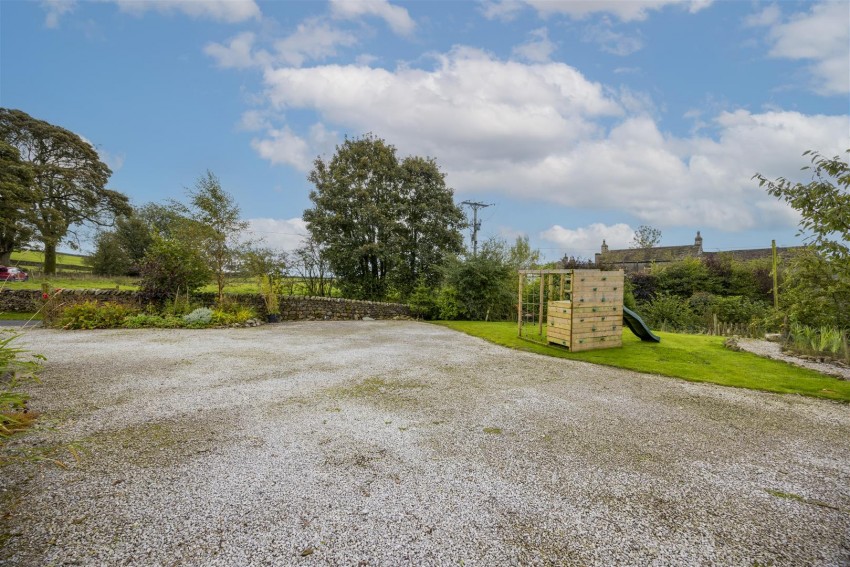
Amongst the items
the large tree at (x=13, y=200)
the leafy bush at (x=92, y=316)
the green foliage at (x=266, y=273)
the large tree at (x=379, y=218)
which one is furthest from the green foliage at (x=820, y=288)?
the large tree at (x=13, y=200)

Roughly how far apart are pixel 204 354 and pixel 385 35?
8.34m

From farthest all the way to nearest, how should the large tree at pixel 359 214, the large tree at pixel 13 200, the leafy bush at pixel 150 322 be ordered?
the large tree at pixel 13 200
the large tree at pixel 359 214
the leafy bush at pixel 150 322

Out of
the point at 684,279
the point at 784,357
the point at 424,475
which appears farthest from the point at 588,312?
the point at 684,279

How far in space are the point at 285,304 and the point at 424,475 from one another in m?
11.2

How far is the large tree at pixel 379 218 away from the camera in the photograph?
1492 centimetres

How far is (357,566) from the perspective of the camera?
1759 millimetres

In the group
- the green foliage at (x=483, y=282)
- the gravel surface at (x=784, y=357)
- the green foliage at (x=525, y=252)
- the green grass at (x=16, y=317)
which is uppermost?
the green foliage at (x=525, y=252)

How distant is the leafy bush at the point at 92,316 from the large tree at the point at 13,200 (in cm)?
1286

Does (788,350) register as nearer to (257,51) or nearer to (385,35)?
(385,35)

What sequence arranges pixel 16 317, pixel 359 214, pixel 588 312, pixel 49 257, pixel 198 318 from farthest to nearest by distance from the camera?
pixel 49 257 < pixel 359 214 < pixel 16 317 < pixel 198 318 < pixel 588 312

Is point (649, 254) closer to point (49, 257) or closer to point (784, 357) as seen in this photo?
point (784, 357)

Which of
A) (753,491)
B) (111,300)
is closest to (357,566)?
(753,491)

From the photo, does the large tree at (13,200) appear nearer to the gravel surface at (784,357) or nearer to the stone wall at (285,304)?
the stone wall at (285,304)

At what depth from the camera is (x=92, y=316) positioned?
963 cm
